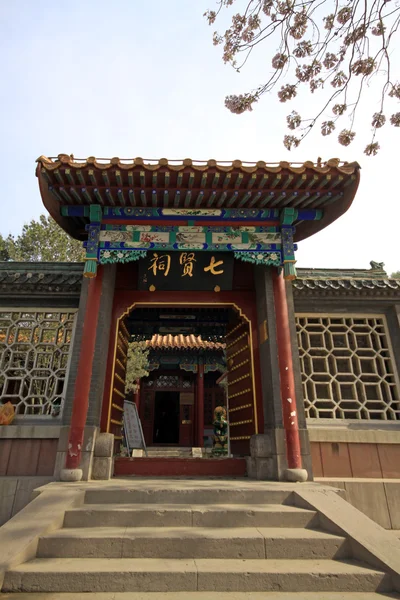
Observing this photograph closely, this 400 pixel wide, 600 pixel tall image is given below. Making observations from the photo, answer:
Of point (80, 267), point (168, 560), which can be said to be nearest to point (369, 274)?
point (80, 267)

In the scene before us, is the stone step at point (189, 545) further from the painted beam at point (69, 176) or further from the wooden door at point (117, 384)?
the painted beam at point (69, 176)

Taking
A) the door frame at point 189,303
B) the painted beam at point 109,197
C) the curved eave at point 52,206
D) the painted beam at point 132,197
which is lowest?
the door frame at point 189,303

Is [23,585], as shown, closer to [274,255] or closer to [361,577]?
[361,577]

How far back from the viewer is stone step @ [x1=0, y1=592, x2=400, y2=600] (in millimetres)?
2727

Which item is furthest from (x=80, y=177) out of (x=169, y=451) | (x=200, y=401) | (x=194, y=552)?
(x=200, y=401)

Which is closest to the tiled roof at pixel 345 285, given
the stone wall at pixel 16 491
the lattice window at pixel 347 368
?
the lattice window at pixel 347 368

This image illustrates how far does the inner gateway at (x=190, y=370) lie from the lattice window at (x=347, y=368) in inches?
46.3

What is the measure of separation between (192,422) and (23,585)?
15.1 metres

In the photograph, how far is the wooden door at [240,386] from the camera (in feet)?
22.7

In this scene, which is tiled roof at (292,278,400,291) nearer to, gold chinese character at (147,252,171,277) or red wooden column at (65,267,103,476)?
gold chinese character at (147,252,171,277)

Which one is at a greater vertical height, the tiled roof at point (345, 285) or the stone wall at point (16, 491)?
the tiled roof at point (345, 285)

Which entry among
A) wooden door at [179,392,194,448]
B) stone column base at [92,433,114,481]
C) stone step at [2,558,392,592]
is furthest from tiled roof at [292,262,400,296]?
wooden door at [179,392,194,448]

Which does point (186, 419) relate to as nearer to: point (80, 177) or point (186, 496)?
point (186, 496)

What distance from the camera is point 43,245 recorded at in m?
14.9
